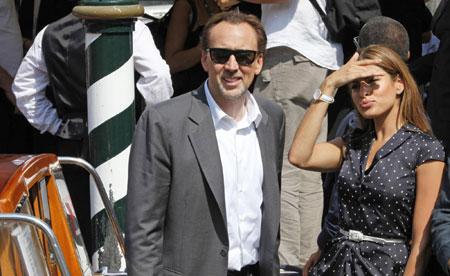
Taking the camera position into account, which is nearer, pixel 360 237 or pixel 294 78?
pixel 360 237

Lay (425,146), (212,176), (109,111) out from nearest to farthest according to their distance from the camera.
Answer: (212,176) < (425,146) < (109,111)

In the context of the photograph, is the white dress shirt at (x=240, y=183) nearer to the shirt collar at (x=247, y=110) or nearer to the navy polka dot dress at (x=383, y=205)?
the shirt collar at (x=247, y=110)

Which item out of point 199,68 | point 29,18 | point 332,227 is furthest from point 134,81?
point 332,227

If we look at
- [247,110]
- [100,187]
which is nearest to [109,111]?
[100,187]

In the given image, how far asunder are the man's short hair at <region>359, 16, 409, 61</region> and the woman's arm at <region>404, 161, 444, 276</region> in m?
1.21

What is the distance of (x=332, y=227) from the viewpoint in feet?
12.8

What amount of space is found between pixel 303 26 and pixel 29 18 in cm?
239

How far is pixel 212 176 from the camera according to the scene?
351cm

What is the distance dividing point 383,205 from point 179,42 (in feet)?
10.2

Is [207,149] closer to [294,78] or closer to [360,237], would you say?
[360,237]

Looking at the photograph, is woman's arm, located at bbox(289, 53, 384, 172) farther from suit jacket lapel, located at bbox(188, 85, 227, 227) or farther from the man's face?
suit jacket lapel, located at bbox(188, 85, 227, 227)

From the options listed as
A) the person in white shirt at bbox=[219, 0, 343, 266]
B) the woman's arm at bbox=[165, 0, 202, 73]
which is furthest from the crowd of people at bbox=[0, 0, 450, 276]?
the woman's arm at bbox=[165, 0, 202, 73]

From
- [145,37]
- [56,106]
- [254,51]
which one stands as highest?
[254,51]

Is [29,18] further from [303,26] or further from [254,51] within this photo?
[254,51]
